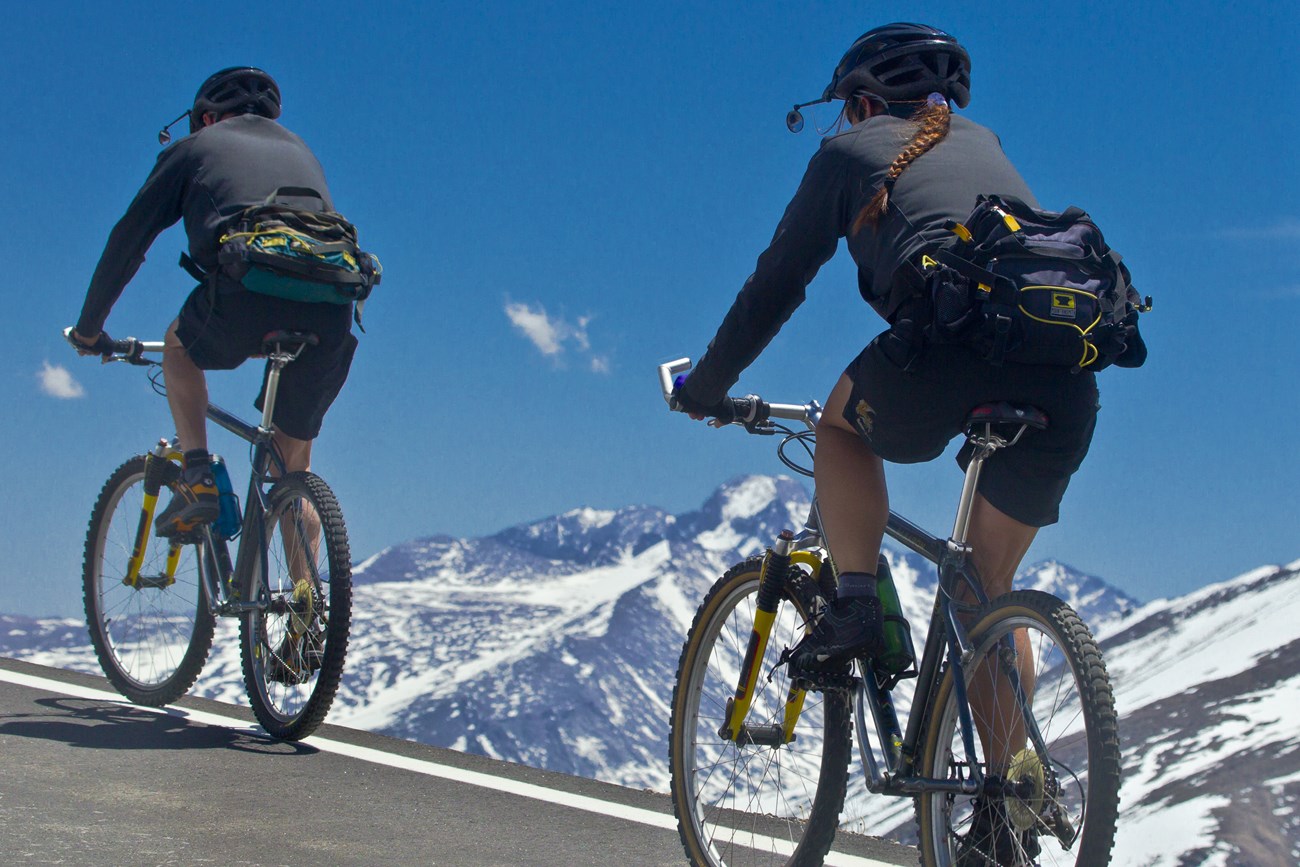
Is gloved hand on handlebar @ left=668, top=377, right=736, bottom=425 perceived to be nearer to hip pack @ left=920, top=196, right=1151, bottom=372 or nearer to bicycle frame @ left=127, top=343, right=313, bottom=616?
hip pack @ left=920, top=196, right=1151, bottom=372

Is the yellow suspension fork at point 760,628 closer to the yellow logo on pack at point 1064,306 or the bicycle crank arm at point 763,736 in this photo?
the bicycle crank arm at point 763,736

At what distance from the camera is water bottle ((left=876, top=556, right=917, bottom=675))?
369cm

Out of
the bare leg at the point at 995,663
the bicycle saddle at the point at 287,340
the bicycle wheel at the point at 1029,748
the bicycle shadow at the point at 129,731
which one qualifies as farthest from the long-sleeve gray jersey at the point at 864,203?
the bicycle shadow at the point at 129,731

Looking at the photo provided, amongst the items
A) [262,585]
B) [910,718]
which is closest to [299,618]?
[262,585]

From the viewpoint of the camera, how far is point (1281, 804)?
636 feet

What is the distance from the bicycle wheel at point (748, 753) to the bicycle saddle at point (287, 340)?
8.22ft

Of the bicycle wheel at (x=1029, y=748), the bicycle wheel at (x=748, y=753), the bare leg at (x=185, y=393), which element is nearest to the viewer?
the bicycle wheel at (x=1029, y=748)

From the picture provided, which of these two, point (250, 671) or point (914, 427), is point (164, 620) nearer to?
point (250, 671)

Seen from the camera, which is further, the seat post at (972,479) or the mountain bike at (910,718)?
the seat post at (972,479)

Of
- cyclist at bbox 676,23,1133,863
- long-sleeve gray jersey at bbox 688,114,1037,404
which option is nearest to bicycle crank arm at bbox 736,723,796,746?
cyclist at bbox 676,23,1133,863

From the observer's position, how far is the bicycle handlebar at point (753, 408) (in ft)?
14.0

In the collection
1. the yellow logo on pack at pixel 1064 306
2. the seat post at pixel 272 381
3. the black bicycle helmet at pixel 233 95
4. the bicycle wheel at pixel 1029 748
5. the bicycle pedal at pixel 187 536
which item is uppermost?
the black bicycle helmet at pixel 233 95

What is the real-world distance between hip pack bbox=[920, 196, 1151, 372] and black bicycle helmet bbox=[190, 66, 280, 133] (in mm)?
4180

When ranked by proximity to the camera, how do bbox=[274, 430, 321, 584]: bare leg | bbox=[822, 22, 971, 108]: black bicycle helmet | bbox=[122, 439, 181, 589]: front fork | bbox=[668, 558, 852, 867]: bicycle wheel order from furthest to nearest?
bbox=[122, 439, 181, 589]: front fork < bbox=[274, 430, 321, 584]: bare leg < bbox=[668, 558, 852, 867]: bicycle wheel < bbox=[822, 22, 971, 108]: black bicycle helmet
